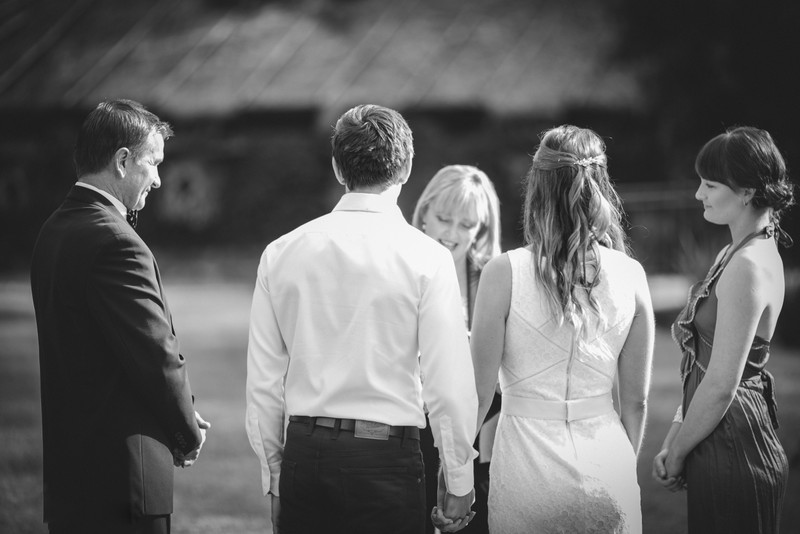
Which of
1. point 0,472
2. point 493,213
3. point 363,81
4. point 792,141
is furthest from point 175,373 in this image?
point 363,81

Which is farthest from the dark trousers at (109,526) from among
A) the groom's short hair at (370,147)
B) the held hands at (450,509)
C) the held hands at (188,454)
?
the groom's short hair at (370,147)

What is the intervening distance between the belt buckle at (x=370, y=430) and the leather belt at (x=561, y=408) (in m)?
0.35

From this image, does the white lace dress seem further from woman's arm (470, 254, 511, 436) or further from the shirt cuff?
the shirt cuff

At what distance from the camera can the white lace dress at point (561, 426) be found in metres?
1.98

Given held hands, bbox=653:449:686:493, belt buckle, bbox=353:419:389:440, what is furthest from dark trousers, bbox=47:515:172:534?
held hands, bbox=653:449:686:493

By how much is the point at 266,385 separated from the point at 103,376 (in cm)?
43

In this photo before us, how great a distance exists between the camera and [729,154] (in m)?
2.26

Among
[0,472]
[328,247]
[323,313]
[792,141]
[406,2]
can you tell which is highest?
[406,2]

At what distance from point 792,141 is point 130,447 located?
259 inches

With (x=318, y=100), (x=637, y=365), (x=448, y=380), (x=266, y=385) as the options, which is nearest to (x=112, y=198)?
(x=266, y=385)

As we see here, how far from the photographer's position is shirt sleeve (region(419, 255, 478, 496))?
1978 mm

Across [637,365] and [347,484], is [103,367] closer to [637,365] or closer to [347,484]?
[347,484]

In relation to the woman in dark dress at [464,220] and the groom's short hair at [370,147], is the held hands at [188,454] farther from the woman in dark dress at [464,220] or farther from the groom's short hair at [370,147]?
the woman in dark dress at [464,220]

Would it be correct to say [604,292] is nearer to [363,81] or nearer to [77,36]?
[363,81]
